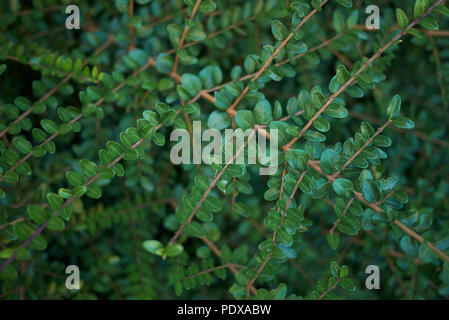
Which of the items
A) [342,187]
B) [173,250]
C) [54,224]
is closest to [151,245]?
[173,250]

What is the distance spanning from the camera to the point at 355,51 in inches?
49.3

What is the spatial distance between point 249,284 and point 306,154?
37cm

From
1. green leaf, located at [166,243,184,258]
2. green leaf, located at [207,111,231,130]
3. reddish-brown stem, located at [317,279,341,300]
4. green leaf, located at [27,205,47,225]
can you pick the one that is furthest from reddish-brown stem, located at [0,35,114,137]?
reddish-brown stem, located at [317,279,341,300]

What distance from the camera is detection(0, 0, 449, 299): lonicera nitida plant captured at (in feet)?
2.83

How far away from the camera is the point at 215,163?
78 cm

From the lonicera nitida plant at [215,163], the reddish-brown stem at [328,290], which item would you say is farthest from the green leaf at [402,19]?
the reddish-brown stem at [328,290]

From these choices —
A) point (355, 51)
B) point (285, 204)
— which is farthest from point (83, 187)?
point (355, 51)

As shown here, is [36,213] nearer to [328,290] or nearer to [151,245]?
[151,245]

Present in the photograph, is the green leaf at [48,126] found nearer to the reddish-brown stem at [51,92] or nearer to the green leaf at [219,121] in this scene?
the reddish-brown stem at [51,92]

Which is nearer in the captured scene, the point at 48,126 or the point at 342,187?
the point at 342,187

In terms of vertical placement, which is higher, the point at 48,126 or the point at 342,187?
the point at 48,126

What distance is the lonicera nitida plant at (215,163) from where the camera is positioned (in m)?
0.86
